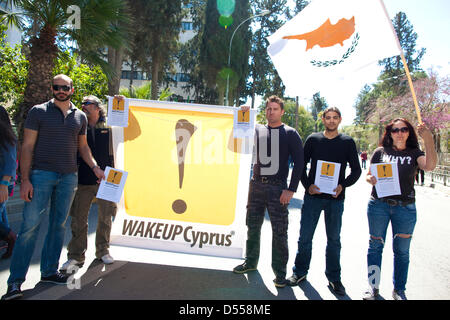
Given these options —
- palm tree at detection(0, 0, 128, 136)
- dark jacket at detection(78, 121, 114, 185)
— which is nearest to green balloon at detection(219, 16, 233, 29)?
palm tree at detection(0, 0, 128, 136)

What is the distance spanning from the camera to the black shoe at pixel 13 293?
9.67 ft

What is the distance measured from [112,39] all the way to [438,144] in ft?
93.6

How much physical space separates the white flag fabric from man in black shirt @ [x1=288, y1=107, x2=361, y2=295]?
464 millimetres

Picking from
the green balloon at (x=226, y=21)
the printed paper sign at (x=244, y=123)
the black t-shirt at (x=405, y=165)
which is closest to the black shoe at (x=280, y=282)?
the black t-shirt at (x=405, y=165)

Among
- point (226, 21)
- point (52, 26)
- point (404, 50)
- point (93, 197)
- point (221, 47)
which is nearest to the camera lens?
point (93, 197)

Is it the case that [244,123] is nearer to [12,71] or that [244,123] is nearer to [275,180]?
[275,180]

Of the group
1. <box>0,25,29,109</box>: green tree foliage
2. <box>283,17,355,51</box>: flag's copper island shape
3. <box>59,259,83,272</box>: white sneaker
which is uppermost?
<box>0,25,29,109</box>: green tree foliage

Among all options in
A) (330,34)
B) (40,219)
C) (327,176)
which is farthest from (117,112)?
(330,34)

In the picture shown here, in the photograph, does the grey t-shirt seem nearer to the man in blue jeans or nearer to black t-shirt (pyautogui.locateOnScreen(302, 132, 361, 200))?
the man in blue jeans

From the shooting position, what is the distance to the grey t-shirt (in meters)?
3.24

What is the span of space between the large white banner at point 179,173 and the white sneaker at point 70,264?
438 millimetres

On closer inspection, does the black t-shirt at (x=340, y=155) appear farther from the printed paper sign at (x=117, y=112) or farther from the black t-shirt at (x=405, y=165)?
the printed paper sign at (x=117, y=112)

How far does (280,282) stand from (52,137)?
2739 millimetres

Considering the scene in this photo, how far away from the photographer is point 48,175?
326cm
